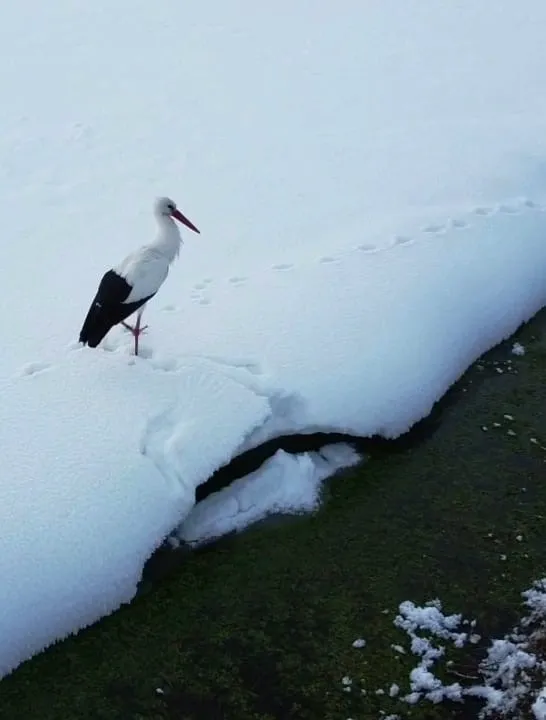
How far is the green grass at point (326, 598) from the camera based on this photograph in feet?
11.0

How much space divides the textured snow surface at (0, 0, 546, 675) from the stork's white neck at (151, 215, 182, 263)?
0.44 m

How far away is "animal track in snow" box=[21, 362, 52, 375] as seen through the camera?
4.54 metres

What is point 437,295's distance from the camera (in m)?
5.19

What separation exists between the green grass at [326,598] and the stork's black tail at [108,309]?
4.01 feet

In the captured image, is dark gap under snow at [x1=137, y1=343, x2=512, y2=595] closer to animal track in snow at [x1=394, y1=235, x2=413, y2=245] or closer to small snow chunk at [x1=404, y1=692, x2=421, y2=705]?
animal track in snow at [x1=394, y1=235, x2=413, y2=245]

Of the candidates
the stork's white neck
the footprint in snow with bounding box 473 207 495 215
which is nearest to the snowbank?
the footprint in snow with bounding box 473 207 495 215

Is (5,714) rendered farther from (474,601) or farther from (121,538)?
(474,601)

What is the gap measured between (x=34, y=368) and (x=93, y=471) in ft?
2.94

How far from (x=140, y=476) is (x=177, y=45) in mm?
6287

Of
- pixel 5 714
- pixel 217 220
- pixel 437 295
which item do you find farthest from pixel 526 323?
pixel 5 714

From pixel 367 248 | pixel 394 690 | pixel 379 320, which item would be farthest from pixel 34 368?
pixel 394 690

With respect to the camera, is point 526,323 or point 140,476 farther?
point 526,323

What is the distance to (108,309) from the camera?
4.42m

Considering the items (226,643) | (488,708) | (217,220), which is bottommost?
(488,708)
